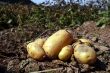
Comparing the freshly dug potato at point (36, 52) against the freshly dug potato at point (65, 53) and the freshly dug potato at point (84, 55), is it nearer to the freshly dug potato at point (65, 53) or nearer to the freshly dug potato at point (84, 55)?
the freshly dug potato at point (65, 53)

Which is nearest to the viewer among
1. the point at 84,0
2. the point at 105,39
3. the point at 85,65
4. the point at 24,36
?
the point at 85,65

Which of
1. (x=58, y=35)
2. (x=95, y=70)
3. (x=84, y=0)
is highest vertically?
(x=84, y=0)

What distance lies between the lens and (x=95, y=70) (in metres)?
4.80

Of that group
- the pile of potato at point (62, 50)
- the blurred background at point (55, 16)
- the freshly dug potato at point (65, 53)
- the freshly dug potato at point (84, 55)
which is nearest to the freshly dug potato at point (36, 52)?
the pile of potato at point (62, 50)

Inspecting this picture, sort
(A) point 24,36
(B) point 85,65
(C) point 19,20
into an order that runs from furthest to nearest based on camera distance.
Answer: (C) point 19,20 → (A) point 24,36 → (B) point 85,65

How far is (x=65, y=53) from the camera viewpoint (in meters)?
4.80

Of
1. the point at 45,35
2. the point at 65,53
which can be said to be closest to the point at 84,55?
the point at 65,53

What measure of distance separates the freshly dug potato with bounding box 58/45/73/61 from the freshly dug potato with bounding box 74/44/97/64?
0.27ft

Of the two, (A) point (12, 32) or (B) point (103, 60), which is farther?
(A) point (12, 32)

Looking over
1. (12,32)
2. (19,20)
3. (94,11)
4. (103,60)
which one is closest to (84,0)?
(94,11)

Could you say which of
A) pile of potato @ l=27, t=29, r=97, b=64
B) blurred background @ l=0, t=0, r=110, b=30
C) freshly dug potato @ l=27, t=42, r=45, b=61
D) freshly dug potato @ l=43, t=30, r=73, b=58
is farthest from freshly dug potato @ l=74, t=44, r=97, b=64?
blurred background @ l=0, t=0, r=110, b=30

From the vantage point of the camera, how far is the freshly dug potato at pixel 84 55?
4691 millimetres

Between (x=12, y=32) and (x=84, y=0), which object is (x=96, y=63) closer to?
(x=12, y=32)

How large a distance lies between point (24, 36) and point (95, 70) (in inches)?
83.2
